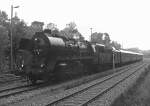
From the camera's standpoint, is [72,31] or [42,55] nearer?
[42,55]

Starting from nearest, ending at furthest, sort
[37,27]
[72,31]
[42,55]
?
[42,55] < [37,27] < [72,31]

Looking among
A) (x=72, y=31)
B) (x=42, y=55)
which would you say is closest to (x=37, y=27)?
(x=72, y=31)

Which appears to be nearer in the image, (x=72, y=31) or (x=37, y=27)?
(x=37, y=27)

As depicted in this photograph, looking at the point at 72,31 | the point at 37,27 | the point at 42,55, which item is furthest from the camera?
the point at 72,31

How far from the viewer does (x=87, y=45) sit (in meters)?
27.5

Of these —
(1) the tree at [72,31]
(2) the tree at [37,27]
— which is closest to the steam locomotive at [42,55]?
(2) the tree at [37,27]

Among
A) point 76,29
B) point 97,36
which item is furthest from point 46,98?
point 97,36

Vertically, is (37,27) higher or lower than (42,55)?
higher

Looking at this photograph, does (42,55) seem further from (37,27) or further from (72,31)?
(72,31)

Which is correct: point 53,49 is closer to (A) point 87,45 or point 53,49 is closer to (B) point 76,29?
(A) point 87,45

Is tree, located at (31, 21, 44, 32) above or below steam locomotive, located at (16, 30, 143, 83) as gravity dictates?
above

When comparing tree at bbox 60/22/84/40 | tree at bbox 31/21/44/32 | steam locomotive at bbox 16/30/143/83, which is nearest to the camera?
steam locomotive at bbox 16/30/143/83

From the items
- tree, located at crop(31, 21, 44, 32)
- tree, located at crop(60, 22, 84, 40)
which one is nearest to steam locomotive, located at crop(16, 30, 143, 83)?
tree, located at crop(31, 21, 44, 32)

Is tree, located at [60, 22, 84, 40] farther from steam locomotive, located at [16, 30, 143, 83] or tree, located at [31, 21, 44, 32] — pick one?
steam locomotive, located at [16, 30, 143, 83]
